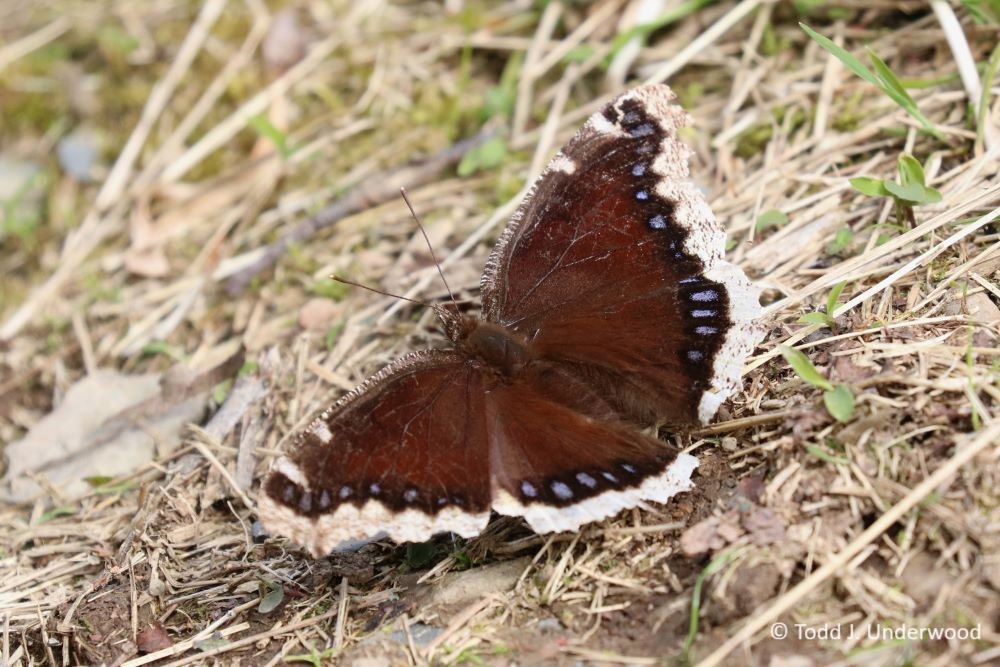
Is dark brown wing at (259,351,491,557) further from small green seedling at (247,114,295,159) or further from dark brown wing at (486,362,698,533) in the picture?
small green seedling at (247,114,295,159)

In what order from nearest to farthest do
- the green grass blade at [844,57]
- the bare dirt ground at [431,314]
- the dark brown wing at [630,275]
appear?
1. the bare dirt ground at [431,314]
2. the dark brown wing at [630,275]
3. the green grass blade at [844,57]

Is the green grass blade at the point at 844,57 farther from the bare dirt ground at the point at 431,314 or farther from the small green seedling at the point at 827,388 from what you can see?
the small green seedling at the point at 827,388

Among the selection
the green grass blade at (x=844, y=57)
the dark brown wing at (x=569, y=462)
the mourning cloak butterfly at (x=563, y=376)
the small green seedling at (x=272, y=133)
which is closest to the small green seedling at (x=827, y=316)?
the mourning cloak butterfly at (x=563, y=376)

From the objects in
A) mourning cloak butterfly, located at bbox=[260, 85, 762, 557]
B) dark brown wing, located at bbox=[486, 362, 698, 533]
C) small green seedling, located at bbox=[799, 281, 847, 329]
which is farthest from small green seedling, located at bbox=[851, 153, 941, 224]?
dark brown wing, located at bbox=[486, 362, 698, 533]

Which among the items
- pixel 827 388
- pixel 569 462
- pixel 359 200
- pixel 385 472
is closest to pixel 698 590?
pixel 569 462

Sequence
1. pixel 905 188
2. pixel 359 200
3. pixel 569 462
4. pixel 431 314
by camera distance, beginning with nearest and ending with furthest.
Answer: pixel 569 462 → pixel 905 188 → pixel 431 314 → pixel 359 200

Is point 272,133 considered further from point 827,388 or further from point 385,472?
point 827,388

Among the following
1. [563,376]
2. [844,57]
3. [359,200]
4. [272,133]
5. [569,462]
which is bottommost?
[569,462]

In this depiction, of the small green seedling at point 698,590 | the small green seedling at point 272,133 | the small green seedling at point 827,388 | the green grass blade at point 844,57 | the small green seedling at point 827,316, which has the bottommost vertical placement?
the small green seedling at point 698,590

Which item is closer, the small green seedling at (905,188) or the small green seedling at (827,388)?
the small green seedling at (827,388)
